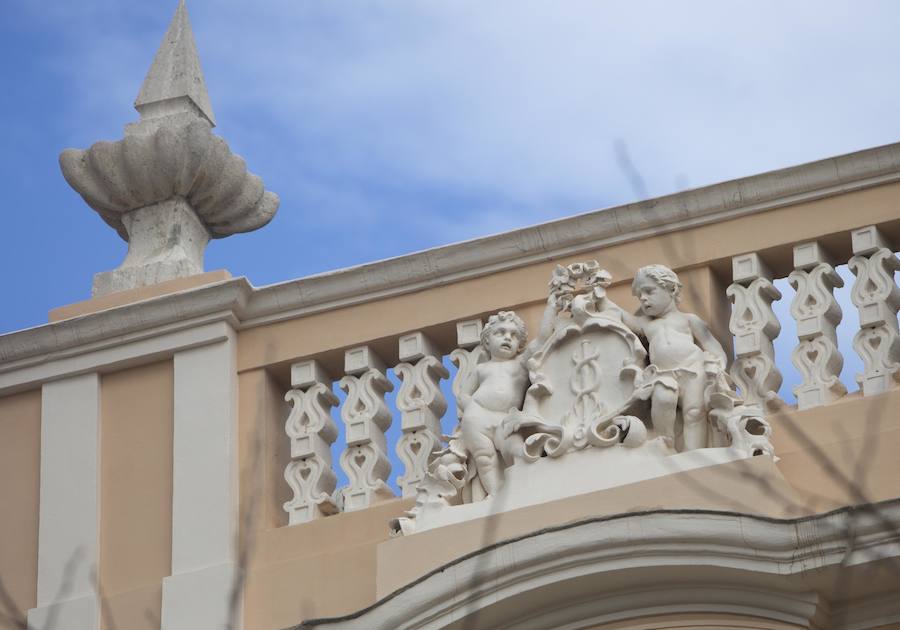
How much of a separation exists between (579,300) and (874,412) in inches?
53.4

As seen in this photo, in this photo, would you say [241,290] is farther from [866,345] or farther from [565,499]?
[866,345]

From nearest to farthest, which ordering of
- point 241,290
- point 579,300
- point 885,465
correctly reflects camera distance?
point 885,465 → point 579,300 → point 241,290

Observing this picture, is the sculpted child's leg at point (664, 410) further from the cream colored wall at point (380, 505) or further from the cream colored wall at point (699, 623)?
the cream colored wall at point (699, 623)

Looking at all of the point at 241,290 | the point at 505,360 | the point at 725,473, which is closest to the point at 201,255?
the point at 241,290

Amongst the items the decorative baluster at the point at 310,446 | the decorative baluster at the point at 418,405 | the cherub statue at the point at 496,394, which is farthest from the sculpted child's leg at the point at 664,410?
the decorative baluster at the point at 310,446

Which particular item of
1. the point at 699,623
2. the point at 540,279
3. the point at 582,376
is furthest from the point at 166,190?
the point at 699,623


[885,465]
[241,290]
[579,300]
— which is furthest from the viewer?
[241,290]

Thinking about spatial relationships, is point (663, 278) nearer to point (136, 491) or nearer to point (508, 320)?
point (508, 320)

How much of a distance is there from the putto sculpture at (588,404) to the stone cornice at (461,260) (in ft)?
0.79

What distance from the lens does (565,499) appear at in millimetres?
11156

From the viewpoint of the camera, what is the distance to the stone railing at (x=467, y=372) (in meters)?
11.1

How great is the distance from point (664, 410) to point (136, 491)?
2.52 m

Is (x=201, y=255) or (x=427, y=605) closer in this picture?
(x=427, y=605)

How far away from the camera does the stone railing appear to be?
11.1 metres
